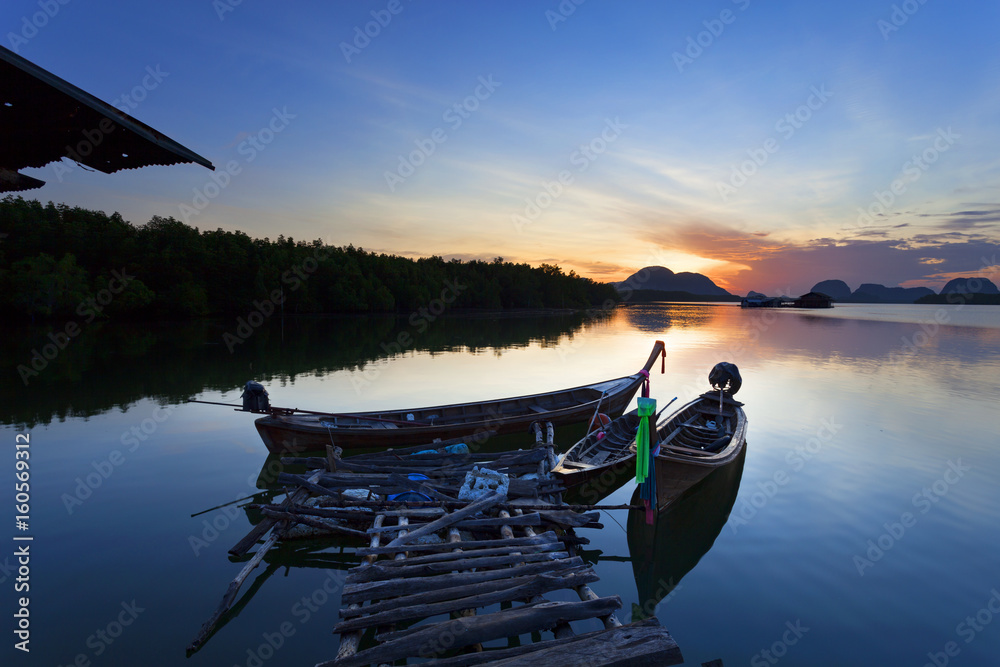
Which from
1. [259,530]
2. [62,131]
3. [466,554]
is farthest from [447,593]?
[62,131]

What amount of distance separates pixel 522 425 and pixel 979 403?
59.9ft

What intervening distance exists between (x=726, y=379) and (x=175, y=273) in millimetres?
67412

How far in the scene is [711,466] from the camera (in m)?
9.18

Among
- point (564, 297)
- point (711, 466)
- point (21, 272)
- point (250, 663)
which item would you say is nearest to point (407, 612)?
point (250, 663)

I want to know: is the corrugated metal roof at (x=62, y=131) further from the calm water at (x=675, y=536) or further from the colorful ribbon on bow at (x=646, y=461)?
the colorful ribbon on bow at (x=646, y=461)

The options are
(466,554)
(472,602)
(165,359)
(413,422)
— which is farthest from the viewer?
(165,359)

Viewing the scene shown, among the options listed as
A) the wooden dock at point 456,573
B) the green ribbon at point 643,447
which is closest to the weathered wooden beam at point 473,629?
the wooden dock at point 456,573

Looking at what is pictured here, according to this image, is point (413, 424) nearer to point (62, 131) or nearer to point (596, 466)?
point (596, 466)

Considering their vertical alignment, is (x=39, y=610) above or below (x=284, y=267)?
below

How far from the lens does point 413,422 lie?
41.4ft

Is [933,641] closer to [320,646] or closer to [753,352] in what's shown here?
[320,646]

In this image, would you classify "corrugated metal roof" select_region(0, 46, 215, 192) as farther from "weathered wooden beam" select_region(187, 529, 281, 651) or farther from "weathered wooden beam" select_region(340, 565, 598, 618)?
"weathered wooden beam" select_region(187, 529, 281, 651)

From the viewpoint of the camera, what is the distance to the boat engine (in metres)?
15.4

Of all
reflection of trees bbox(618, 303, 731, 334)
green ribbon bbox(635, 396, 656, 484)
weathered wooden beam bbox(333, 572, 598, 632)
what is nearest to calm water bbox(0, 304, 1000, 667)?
weathered wooden beam bbox(333, 572, 598, 632)
